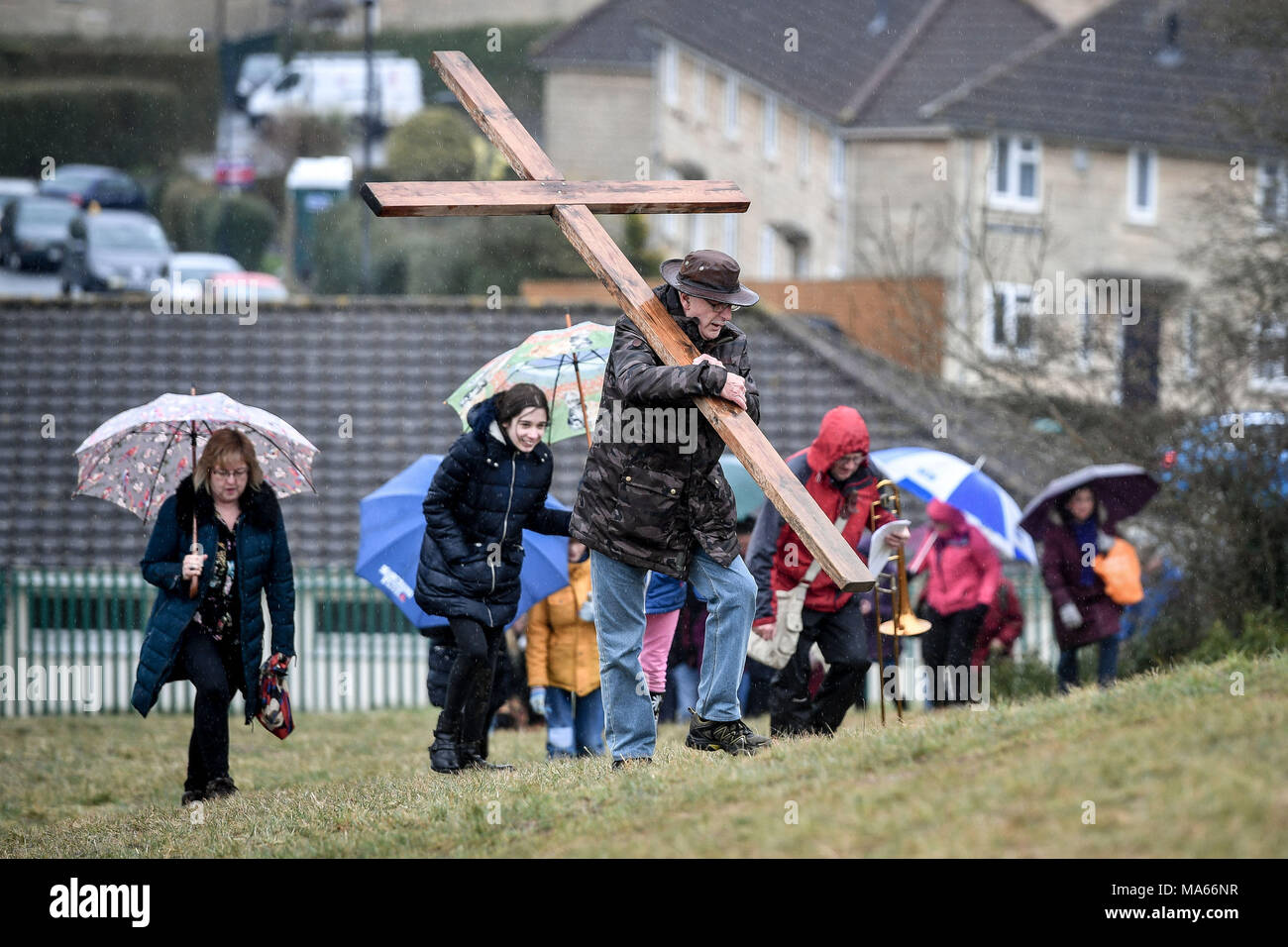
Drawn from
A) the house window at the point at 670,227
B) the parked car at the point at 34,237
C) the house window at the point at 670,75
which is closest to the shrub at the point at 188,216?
the parked car at the point at 34,237

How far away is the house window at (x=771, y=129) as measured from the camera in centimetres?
4316

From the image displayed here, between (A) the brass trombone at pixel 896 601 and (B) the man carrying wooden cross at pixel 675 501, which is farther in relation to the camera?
(A) the brass trombone at pixel 896 601

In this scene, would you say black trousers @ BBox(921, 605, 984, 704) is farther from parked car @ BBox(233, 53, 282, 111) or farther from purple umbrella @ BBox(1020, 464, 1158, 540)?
parked car @ BBox(233, 53, 282, 111)

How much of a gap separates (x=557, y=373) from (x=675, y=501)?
241 centimetres

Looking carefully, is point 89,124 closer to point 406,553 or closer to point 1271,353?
point 1271,353

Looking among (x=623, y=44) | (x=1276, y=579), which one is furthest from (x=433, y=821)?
(x=623, y=44)

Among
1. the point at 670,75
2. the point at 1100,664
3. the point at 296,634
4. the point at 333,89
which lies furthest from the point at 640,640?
the point at 333,89

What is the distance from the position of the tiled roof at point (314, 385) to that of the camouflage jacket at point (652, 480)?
42.3ft

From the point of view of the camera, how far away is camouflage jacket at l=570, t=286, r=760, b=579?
21.7 feet

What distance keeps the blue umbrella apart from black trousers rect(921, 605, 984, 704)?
3.09m

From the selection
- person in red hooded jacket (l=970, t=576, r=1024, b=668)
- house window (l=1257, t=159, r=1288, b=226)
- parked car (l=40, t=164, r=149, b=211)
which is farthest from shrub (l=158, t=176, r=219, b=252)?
person in red hooded jacket (l=970, t=576, r=1024, b=668)

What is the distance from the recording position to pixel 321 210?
47.2 metres

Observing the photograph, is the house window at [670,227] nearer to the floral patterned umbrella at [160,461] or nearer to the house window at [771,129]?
the house window at [771,129]
